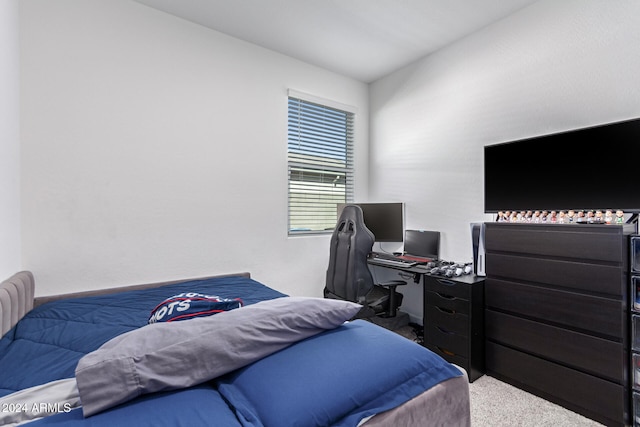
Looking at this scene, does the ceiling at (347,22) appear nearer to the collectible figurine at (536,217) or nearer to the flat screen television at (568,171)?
the flat screen television at (568,171)

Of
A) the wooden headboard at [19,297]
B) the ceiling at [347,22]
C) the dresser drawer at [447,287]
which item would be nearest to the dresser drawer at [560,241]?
the dresser drawer at [447,287]

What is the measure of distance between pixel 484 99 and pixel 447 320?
6.47 ft

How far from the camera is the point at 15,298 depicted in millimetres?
1639

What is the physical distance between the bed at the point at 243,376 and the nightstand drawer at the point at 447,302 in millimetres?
1234

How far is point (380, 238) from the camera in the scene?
134 inches

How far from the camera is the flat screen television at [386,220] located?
335cm

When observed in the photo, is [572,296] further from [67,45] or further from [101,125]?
[67,45]

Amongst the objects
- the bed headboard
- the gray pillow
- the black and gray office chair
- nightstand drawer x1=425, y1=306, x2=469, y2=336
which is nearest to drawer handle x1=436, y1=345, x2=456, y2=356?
nightstand drawer x1=425, y1=306, x2=469, y2=336

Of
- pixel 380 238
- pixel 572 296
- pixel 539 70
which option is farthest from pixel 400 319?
pixel 539 70

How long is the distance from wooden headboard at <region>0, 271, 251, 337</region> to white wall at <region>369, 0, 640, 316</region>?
9.47 feet

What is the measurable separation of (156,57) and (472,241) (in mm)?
3118

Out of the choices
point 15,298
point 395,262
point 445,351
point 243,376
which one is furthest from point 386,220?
point 15,298

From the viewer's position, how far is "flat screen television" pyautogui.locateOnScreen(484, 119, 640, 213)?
183 cm

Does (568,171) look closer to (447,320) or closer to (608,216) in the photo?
(608,216)
